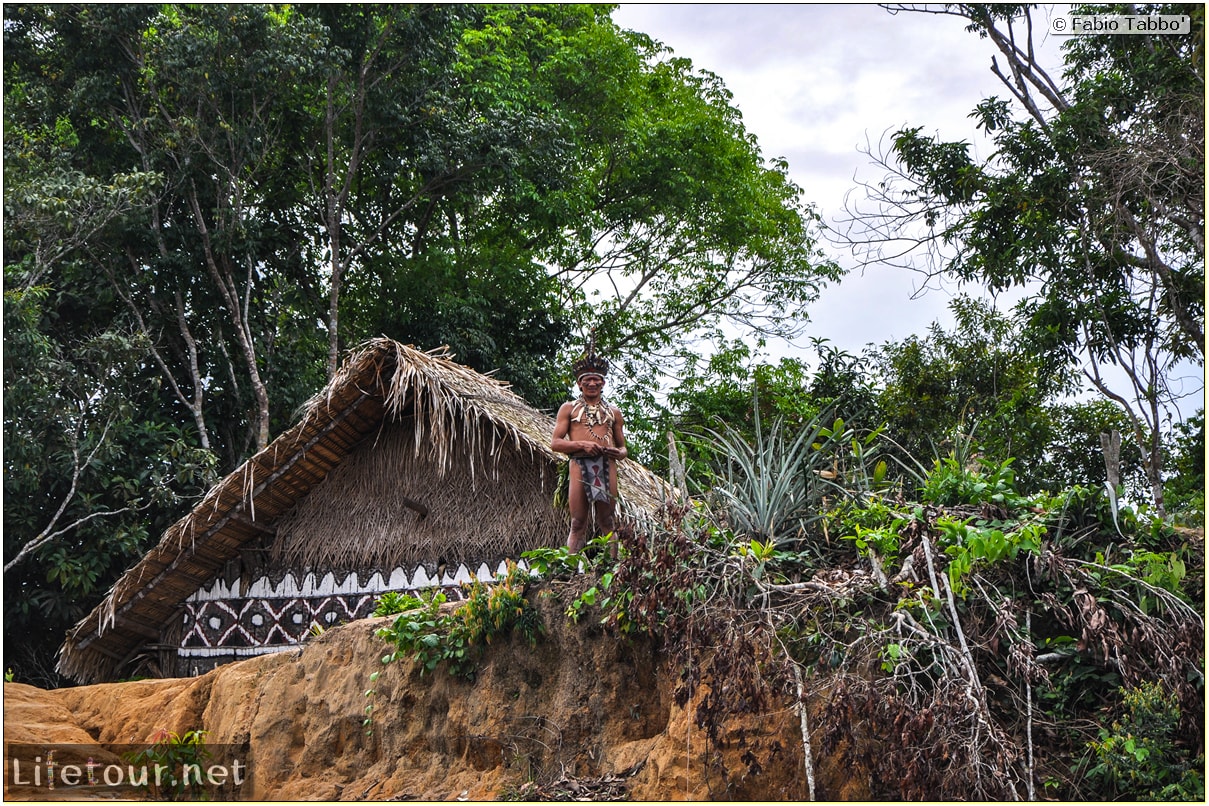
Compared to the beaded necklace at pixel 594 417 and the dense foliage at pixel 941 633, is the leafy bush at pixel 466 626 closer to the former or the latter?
the dense foliage at pixel 941 633

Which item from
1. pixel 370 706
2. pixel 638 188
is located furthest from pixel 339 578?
pixel 638 188

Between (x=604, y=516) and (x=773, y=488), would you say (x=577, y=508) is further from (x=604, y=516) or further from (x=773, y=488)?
(x=773, y=488)

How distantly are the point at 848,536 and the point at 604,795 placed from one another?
168cm

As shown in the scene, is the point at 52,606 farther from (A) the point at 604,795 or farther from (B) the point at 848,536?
→ (B) the point at 848,536

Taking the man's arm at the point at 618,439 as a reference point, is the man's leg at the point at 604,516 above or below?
below

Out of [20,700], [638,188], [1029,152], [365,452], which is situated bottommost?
[20,700]

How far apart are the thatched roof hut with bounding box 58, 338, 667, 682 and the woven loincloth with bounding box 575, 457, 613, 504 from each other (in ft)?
5.61

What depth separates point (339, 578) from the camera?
32.5ft

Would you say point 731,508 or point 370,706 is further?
point 370,706

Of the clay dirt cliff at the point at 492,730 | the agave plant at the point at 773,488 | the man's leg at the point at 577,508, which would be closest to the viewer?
the clay dirt cliff at the point at 492,730

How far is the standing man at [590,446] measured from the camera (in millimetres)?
6809

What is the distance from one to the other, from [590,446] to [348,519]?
3.89 m

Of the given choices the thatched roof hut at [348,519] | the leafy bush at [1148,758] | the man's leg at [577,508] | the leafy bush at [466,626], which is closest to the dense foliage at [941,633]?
the leafy bush at [1148,758]

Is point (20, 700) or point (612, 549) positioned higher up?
point (612, 549)
